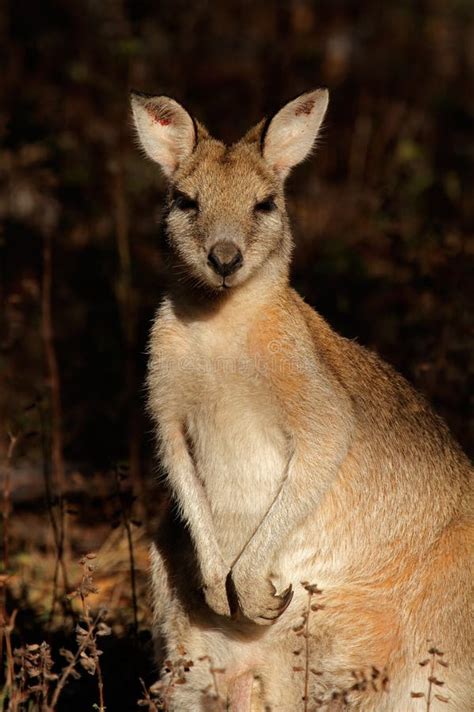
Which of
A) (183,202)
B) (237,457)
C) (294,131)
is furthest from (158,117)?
(237,457)

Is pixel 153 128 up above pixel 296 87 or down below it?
below

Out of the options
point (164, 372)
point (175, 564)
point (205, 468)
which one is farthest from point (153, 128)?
point (175, 564)

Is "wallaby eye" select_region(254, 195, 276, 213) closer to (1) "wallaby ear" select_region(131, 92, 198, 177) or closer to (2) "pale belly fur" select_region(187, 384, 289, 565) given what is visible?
(1) "wallaby ear" select_region(131, 92, 198, 177)

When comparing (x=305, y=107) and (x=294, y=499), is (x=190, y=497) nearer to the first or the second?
(x=294, y=499)

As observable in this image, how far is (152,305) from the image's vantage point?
28.5ft

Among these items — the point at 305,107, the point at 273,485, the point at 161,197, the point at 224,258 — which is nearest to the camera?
the point at 224,258

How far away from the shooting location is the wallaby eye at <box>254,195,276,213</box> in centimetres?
478

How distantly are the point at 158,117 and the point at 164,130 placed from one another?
0.19 ft

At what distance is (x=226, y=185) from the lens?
186 inches

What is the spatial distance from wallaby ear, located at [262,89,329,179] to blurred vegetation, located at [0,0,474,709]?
26.1 inches

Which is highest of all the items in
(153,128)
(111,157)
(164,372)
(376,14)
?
(376,14)

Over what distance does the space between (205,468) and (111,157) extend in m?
5.74

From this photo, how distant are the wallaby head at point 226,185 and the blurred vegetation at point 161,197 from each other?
39 centimetres

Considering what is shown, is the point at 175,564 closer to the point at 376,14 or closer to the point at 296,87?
the point at 296,87
